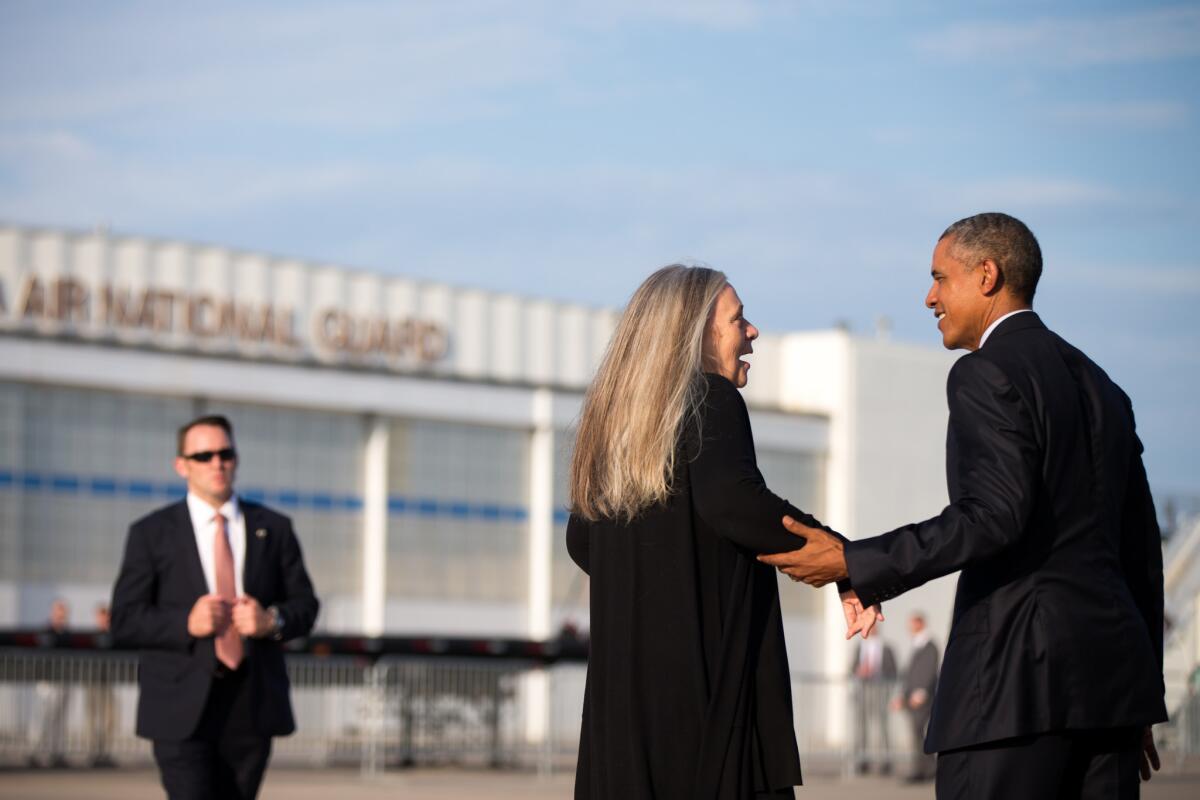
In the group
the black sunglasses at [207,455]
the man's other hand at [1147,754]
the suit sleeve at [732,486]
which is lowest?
the man's other hand at [1147,754]

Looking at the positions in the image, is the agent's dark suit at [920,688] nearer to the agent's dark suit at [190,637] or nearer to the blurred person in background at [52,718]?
the blurred person in background at [52,718]

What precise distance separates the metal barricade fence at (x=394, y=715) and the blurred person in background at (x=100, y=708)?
11 mm

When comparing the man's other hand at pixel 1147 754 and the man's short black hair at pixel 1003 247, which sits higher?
the man's short black hair at pixel 1003 247

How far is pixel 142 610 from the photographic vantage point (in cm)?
784

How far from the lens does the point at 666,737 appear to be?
4914mm

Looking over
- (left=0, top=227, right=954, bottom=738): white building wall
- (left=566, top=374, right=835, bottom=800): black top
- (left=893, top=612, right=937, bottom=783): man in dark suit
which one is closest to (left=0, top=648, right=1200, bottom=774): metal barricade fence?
(left=893, top=612, right=937, bottom=783): man in dark suit

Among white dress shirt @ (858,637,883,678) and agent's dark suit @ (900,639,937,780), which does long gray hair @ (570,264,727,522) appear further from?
white dress shirt @ (858,637,883,678)

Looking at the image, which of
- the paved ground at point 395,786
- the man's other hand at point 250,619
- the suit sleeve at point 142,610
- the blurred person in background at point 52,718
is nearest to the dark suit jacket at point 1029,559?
the man's other hand at point 250,619

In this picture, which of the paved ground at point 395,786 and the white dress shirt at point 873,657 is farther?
the white dress shirt at point 873,657

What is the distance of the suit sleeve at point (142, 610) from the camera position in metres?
7.71

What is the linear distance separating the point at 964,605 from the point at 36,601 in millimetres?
29156

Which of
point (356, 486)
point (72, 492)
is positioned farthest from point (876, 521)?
point (72, 492)

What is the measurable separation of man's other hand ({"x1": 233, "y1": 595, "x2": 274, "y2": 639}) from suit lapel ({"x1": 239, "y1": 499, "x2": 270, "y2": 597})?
30 cm

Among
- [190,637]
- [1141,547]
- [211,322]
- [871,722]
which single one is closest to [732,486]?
[1141,547]
